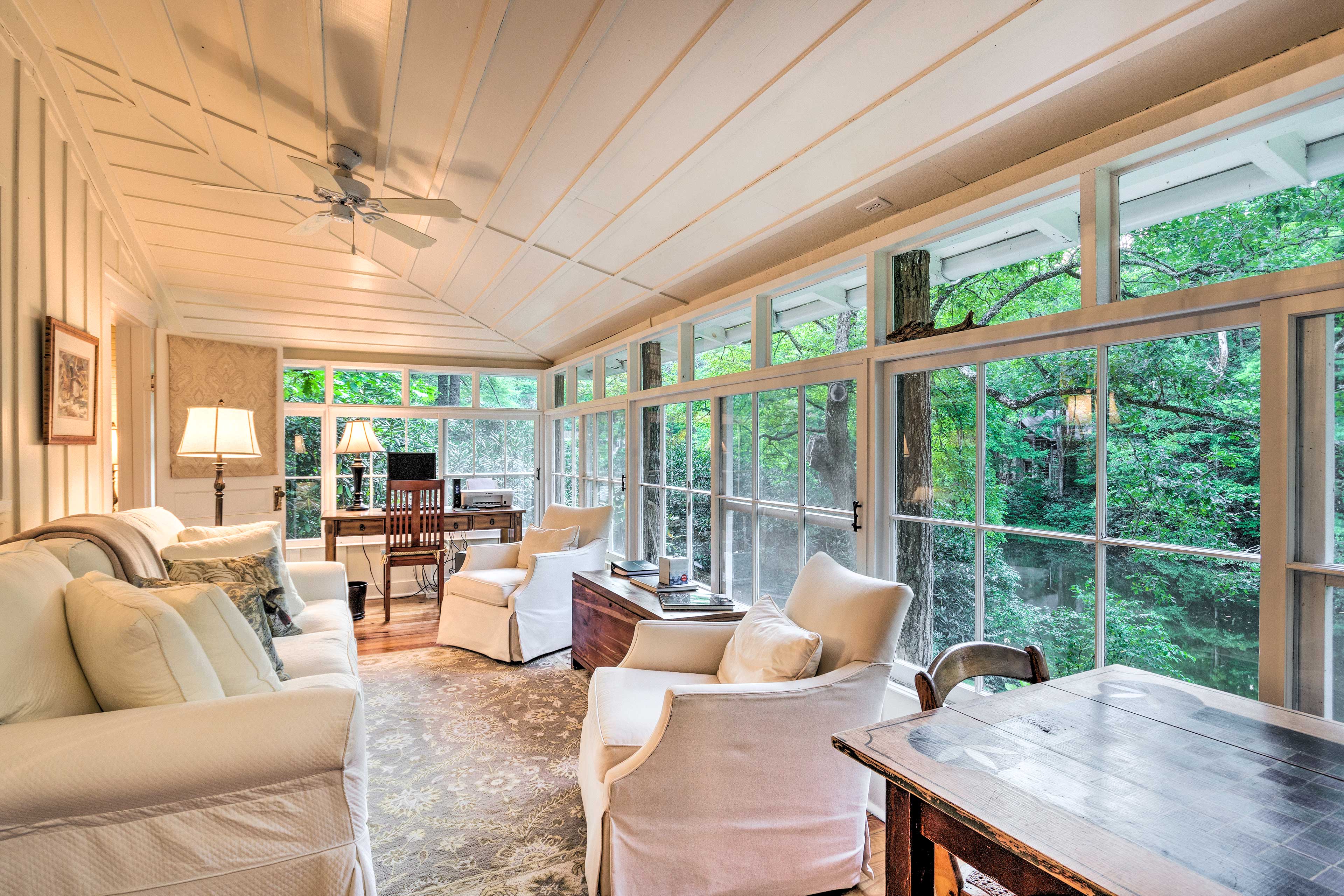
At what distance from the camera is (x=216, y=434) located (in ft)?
11.3

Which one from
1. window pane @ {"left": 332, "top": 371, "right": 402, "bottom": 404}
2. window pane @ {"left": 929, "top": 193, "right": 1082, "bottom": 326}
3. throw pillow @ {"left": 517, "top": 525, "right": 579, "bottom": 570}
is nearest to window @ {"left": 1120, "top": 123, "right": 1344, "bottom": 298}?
window pane @ {"left": 929, "top": 193, "right": 1082, "bottom": 326}

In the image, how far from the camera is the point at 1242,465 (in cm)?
144

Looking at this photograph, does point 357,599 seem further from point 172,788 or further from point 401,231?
point 172,788

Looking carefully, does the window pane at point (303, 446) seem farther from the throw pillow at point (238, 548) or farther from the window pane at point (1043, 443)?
the window pane at point (1043, 443)

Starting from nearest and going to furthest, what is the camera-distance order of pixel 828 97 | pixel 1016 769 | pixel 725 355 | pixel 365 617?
1. pixel 1016 769
2. pixel 828 97
3. pixel 725 355
4. pixel 365 617

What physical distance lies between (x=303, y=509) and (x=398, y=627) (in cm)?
163

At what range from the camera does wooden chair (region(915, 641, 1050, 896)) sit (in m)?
1.30

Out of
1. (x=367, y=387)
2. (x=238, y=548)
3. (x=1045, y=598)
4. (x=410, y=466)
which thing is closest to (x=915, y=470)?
(x=1045, y=598)

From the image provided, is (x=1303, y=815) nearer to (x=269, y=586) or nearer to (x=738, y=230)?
(x=738, y=230)

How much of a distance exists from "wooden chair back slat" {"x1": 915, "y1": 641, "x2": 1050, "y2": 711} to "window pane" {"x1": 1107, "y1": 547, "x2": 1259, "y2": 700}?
0.87 feet

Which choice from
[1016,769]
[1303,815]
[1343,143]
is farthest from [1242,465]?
[1016,769]

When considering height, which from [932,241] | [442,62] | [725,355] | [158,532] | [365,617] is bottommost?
[365,617]

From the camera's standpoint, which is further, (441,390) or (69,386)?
(441,390)

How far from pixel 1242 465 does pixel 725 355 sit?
7.28 ft
